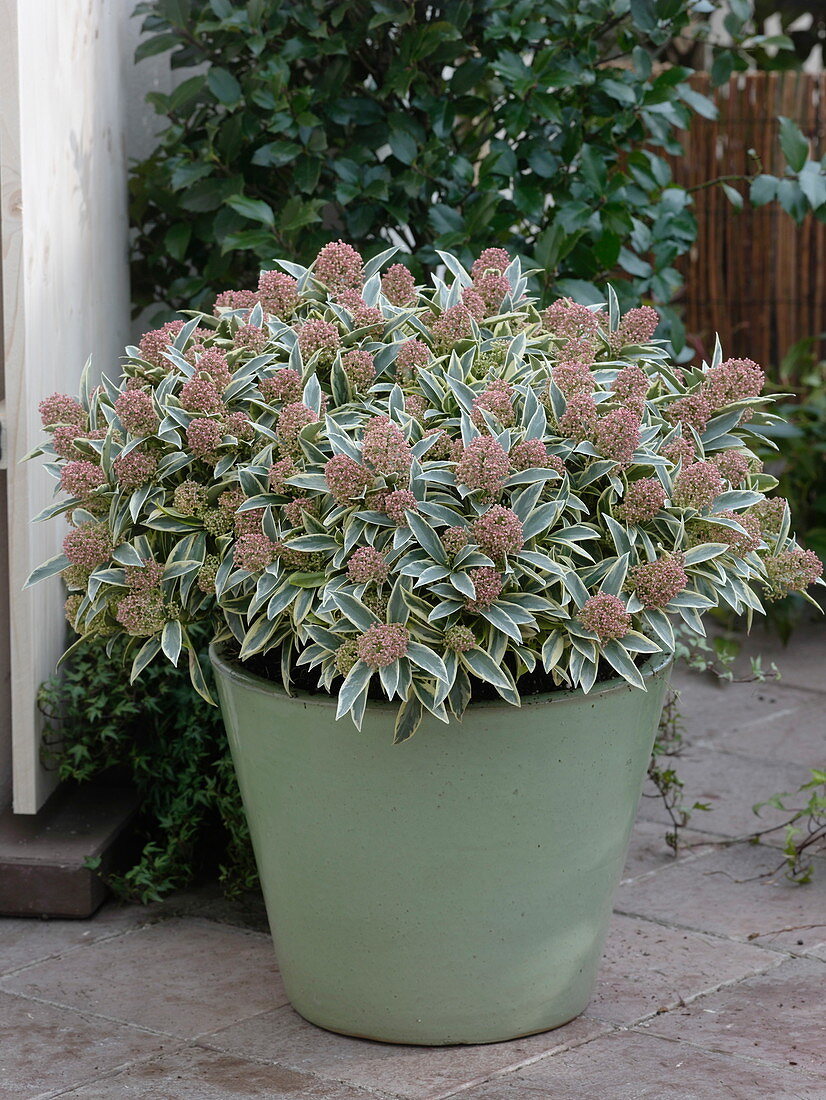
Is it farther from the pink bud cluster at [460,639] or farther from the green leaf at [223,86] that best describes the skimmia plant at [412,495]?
the green leaf at [223,86]

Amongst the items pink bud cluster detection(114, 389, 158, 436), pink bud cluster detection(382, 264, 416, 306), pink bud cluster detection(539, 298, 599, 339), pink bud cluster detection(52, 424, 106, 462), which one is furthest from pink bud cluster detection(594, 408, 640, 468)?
pink bud cluster detection(52, 424, 106, 462)

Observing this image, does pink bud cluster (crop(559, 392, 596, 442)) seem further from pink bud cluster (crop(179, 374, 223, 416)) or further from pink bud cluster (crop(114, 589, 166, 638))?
pink bud cluster (crop(114, 589, 166, 638))

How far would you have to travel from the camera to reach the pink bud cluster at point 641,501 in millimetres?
2070

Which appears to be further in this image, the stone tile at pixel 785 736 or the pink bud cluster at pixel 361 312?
the stone tile at pixel 785 736

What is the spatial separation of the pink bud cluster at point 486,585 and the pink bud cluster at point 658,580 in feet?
0.81

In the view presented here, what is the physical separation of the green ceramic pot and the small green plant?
827 millimetres

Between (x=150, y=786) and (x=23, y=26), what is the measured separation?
1.59m

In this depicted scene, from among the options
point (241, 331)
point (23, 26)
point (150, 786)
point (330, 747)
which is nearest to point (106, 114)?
point (23, 26)

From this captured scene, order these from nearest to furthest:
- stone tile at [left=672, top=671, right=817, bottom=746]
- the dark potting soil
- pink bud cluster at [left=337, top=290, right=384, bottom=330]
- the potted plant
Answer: the potted plant < the dark potting soil < pink bud cluster at [left=337, top=290, right=384, bottom=330] < stone tile at [left=672, top=671, right=817, bottom=746]

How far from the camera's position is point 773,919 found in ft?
9.14

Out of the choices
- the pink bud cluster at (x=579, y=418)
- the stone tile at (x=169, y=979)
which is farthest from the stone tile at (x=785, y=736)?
the pink bud cluster at (x=579, y=418)

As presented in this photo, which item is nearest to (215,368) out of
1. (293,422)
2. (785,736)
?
(293,422)

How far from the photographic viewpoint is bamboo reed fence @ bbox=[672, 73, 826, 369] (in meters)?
5.41

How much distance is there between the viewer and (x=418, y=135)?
3162mm
